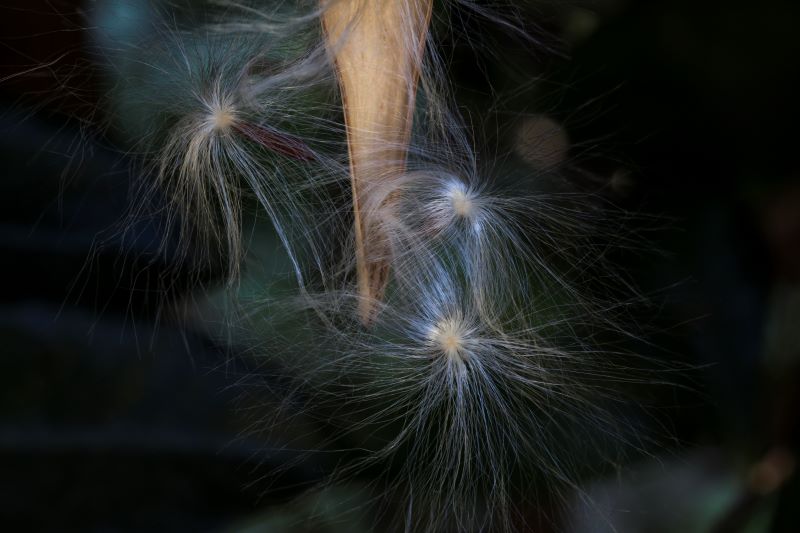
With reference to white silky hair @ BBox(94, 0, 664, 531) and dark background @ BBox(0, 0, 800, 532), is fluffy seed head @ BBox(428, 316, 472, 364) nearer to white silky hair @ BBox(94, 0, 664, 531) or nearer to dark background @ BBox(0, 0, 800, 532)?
white silky hair @ BBox(94, 0, 664, 531)

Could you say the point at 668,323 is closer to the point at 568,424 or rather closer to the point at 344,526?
the point at 568,424

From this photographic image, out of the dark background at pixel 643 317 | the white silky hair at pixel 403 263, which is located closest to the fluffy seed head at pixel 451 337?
the white silky hair at pixel 403 263

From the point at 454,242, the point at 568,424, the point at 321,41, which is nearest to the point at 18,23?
the point at 321,41

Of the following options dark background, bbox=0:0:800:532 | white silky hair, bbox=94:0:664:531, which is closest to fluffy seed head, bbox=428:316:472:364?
white silky hair, bbox=94:0:664:531

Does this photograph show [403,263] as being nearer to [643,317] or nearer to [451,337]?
[451,337]

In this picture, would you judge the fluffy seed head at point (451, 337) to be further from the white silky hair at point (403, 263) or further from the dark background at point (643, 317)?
the dark background at point (643, 317)

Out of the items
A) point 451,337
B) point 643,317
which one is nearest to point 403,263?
point 451,337
